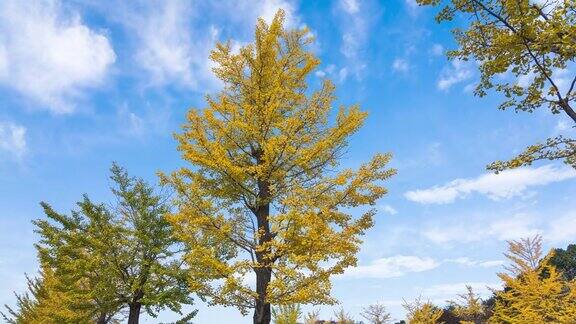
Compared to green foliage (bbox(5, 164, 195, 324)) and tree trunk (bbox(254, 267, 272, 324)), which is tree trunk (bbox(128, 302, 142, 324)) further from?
tree trunk (bbox(254, 267, 272, 324))

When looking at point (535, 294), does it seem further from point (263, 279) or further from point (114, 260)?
point (114, 260)

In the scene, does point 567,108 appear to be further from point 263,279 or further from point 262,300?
point 262,300

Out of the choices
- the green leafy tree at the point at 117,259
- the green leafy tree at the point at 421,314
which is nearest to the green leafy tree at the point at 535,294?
the green leafy tree at the point at 421,314

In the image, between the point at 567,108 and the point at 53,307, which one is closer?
the point at 567,108

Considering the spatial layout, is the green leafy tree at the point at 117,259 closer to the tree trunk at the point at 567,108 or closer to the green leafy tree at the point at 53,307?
the green leafy tree at the point at 53,307

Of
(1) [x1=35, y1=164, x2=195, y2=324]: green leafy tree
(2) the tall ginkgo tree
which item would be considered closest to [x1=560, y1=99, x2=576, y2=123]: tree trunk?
(2) the tall ginkgo tree

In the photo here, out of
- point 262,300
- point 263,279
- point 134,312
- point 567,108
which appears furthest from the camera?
point 134,312

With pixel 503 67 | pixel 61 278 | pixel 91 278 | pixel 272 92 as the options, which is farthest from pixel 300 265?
pixel 61 278

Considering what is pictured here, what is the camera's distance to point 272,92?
45.9 feet

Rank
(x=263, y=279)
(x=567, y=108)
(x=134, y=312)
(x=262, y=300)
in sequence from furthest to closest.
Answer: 1. (x=134, y=312)
2. (x=263, y=279)
3. (x=262, y=300)
4. (x=567, y=108)

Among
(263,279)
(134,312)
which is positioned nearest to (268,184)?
(263,279)

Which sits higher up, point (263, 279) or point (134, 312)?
point (134, 312)

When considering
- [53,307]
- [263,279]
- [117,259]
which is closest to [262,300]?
[263,279]

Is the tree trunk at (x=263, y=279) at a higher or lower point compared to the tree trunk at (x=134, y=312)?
lower
